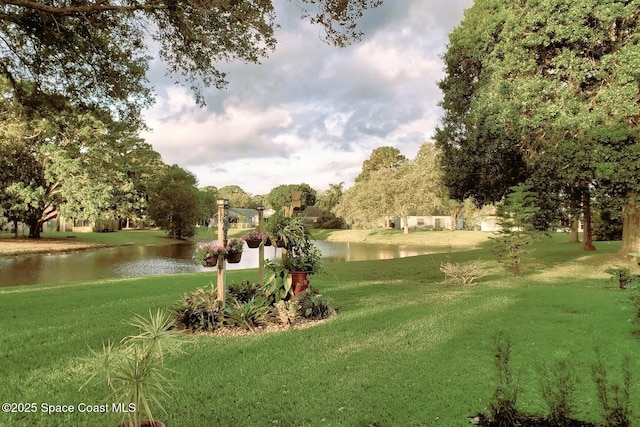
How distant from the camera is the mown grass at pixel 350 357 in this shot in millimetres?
3641

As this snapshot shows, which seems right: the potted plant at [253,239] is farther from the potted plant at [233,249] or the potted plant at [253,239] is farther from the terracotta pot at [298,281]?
the terracotta pot at [298,281]

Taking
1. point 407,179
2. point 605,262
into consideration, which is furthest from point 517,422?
point 407,179

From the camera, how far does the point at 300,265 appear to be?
785 centimetres

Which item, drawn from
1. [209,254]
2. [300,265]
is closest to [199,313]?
[209,254]

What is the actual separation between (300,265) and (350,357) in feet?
9.67

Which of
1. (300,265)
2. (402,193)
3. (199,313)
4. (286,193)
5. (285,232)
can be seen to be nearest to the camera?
(199,313)

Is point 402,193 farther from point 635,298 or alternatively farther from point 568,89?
point 635,298

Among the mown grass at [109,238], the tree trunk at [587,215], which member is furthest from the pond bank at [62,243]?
the tree trunk at [587,215]

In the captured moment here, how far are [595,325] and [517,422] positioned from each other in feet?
15.2

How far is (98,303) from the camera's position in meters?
9.15

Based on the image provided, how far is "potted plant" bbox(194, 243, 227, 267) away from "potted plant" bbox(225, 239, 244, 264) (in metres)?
0.18

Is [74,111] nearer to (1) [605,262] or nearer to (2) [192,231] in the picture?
(1) [605,262]

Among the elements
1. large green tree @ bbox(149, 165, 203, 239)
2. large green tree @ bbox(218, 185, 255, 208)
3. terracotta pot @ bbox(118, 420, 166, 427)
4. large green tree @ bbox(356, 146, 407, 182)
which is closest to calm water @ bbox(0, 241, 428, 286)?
terracotta pot @ bbox(118, 420, 166, 427)

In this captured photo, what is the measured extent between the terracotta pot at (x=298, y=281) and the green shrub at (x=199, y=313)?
→ 145cm
